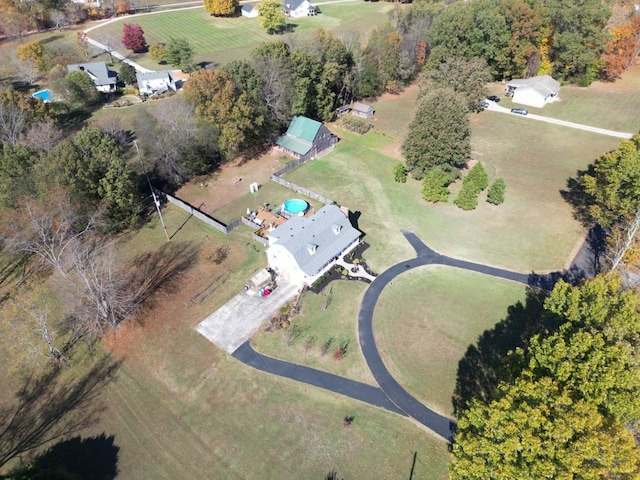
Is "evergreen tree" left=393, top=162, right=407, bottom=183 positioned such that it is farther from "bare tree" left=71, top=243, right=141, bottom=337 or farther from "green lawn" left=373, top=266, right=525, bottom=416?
"bare tree" left=71, top=243, right=141, bottom=337

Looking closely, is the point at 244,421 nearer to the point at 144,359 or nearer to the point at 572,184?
the point at 144,359

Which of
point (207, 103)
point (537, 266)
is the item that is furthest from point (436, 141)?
point (207, 103)

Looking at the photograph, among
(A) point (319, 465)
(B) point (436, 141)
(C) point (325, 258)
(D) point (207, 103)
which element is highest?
(D) point (207, 103)

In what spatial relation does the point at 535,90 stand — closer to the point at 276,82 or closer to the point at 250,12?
the point at 276,82

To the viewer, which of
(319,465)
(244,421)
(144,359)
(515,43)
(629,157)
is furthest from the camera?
(515,43)

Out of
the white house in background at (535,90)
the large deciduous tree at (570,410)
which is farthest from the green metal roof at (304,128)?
the large deciduous tree at (570,410)

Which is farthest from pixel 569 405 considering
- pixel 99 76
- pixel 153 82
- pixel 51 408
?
pixel 99 76
